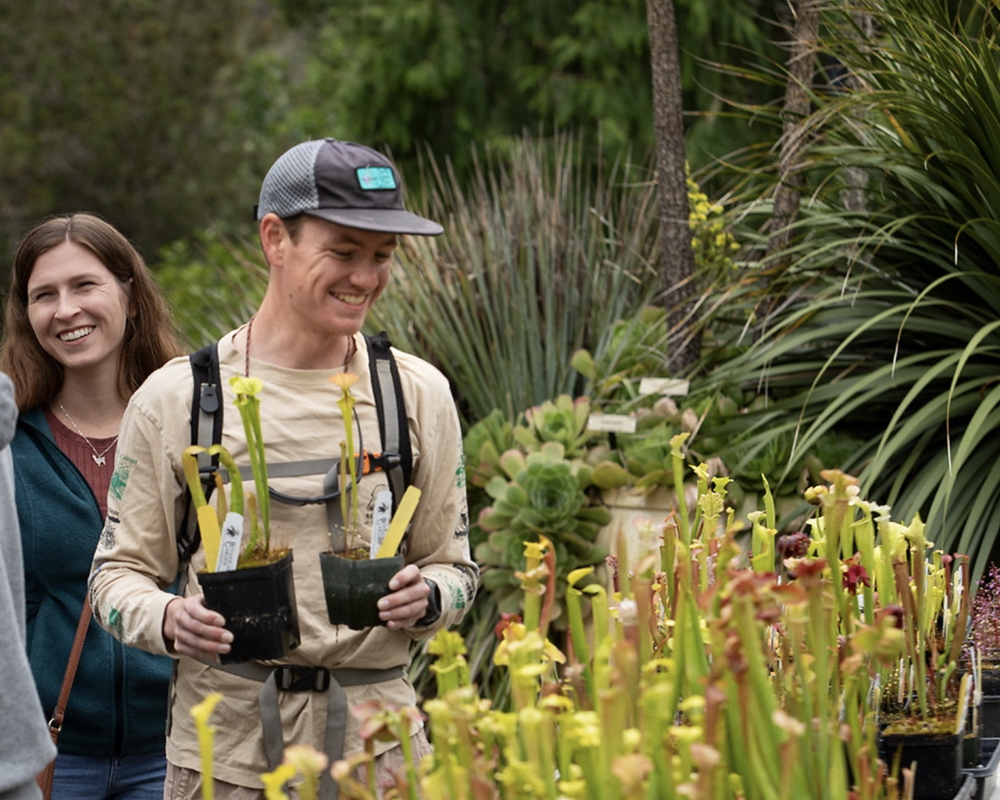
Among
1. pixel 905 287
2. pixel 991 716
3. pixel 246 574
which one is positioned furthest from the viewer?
pixel 905 287

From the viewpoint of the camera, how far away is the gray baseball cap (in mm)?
2074

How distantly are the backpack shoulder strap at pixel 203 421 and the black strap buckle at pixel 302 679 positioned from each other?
26 cm

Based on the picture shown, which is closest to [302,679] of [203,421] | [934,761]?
[203,421]

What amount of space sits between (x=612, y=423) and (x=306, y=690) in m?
2.60

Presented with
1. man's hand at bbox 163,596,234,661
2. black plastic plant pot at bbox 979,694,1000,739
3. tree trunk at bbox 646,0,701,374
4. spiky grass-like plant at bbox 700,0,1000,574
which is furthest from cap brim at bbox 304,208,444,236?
tree trunk at bbox 646,0,701,374

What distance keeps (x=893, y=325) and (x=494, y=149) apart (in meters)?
5.87

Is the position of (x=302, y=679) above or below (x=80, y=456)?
below

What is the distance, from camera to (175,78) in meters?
17.9

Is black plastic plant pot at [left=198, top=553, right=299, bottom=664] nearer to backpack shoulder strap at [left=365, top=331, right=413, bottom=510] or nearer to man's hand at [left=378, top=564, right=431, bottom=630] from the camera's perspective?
man's hand at [left=378, top=564, right=431, bottom=630]

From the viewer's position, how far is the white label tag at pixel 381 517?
80.5 inches

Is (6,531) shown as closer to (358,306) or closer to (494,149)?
(358,306)

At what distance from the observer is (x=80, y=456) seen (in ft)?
9.27

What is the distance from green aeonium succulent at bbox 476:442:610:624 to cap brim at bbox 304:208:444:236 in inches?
97.4

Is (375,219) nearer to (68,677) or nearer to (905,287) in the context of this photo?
(68,677)
